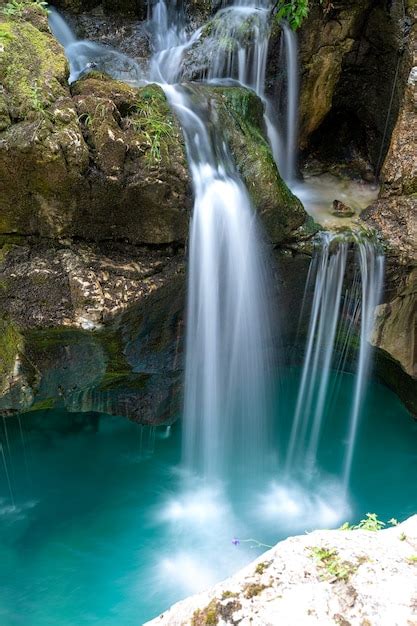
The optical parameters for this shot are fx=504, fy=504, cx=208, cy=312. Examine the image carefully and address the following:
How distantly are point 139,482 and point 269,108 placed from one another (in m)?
4.65

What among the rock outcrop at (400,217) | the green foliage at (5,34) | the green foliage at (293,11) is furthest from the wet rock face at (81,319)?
the green foliage at (293,11)

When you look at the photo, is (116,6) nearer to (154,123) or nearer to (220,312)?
(154,123)

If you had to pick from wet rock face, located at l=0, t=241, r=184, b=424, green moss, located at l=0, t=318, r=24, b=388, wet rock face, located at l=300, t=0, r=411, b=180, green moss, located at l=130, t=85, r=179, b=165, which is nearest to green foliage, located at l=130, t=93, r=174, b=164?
green moss, located at l=130, t=85, r=179, b=165

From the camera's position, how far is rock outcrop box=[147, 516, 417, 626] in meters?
1.45

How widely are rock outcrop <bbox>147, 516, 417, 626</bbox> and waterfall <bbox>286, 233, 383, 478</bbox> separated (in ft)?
12.1

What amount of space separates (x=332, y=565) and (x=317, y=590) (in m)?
0.10

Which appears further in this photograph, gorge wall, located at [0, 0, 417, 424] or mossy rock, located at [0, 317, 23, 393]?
mossy rock, located at [0, 317, 23, 393]

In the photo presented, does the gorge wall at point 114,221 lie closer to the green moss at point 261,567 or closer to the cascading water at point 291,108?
the cascading water at point 291,108

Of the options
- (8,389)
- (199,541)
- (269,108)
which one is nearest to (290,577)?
(8,389)

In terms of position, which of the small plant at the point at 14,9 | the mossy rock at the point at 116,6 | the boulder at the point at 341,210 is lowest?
the boulder at the point at 341,210

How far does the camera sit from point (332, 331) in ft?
18.3

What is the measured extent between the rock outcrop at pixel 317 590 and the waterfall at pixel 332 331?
3.70 m

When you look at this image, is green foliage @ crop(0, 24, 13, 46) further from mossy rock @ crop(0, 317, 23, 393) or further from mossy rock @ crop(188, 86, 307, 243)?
mossy rock @ crop(0, 317, 23, 393)

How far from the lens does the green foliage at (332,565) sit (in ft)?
5.10
